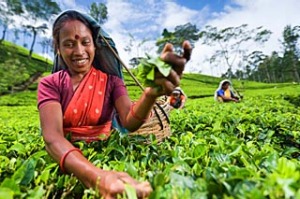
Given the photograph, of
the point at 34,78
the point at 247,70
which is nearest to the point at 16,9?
the point at 34,78

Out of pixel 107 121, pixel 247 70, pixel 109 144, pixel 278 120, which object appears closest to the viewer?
pixel 109 144

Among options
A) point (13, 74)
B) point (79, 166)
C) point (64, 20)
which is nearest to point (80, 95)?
point (64, 20)

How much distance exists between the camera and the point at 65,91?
1694mm

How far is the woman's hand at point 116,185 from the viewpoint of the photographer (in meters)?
0.89

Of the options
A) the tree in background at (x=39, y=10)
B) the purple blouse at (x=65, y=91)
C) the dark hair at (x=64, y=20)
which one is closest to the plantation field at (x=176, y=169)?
the purple blouse at (x=65, y=91)

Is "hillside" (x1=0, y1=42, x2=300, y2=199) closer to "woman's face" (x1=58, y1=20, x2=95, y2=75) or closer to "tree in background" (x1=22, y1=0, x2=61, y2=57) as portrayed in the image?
"woman's face" (x1=58, y1=20, x2=95, y2=75)

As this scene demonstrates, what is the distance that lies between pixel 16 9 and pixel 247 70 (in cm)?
3478

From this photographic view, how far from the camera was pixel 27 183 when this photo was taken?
41.2 inches

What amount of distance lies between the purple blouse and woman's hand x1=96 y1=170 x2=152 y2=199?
0.68 metres

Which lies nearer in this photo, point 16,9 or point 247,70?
point 16,9

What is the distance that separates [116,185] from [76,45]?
37.4 inches

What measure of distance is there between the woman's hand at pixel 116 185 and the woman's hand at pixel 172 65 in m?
0.32

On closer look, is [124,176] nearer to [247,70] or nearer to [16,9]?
[16,9]

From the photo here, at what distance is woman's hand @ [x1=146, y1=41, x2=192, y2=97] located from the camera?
107 centimetres
